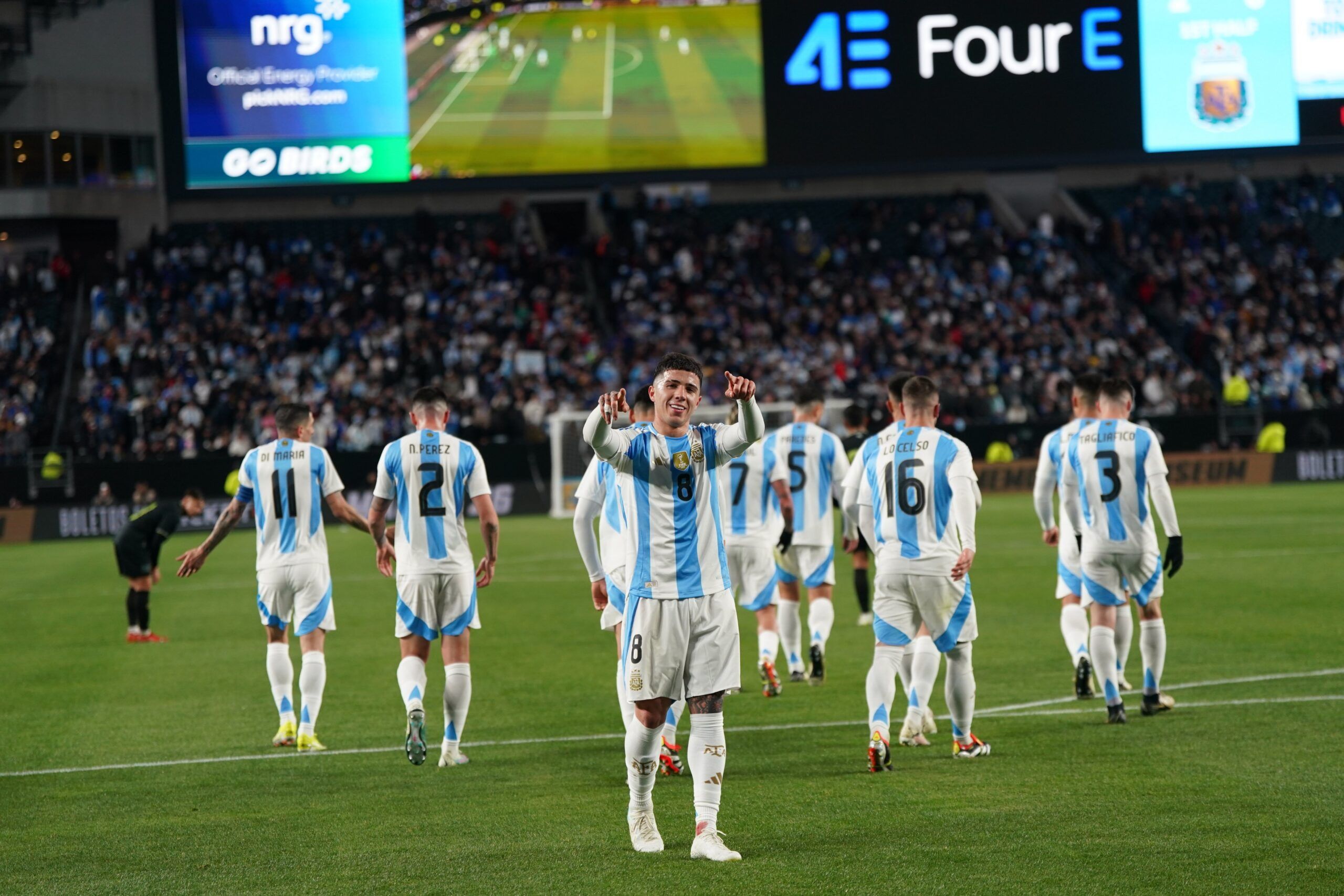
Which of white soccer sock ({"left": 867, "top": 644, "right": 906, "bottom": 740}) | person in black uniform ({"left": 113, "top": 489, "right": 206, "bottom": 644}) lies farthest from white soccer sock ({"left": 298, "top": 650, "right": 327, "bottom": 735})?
person in black uniform ({"left": 113, "top": 489, "right": 206, "bottom": 644})

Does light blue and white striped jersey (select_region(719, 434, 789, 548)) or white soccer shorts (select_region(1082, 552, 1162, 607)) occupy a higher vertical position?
light blue and white striped jersey (select_region(719, 434, 789, 548))

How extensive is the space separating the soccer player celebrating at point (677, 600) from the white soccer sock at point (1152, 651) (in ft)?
13.8

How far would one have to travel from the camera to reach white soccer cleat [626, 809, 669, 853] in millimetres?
6852

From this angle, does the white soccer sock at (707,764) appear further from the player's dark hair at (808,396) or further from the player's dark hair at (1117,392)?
the player's dark hair at (808,396)

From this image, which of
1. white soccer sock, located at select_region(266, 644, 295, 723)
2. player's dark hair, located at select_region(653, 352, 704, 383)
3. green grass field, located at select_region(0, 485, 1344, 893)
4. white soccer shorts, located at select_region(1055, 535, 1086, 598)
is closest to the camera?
green grass field, located at select_region(0, 485, 1344, 893)

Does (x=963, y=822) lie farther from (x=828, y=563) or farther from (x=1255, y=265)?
(x=1255, y=265)

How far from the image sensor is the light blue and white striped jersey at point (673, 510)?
6.79m

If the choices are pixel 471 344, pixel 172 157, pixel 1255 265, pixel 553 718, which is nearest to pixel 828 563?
pixel 553 718

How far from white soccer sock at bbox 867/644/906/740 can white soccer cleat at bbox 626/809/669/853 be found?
2026 millimetres

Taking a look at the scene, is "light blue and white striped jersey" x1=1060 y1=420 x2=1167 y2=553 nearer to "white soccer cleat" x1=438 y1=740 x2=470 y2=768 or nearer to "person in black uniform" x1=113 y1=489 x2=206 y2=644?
"white soccer cleat" x1=438 y1=740 x2=470 y2=768

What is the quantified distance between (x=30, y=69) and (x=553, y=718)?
3790 centimetres

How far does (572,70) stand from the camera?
33.5 m

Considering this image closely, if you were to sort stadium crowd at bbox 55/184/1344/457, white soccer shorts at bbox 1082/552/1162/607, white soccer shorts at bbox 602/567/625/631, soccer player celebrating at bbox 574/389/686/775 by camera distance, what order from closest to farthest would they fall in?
soccer player celebrating at bbox 574/389/686/775, white soccer shorts at bbox 602/567/625/631, white soccer shorts at bbox 1082/552/1162/607, stadium crowd at bbox 55/184/1344/457

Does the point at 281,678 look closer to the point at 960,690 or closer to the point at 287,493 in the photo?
the point at 287,493
